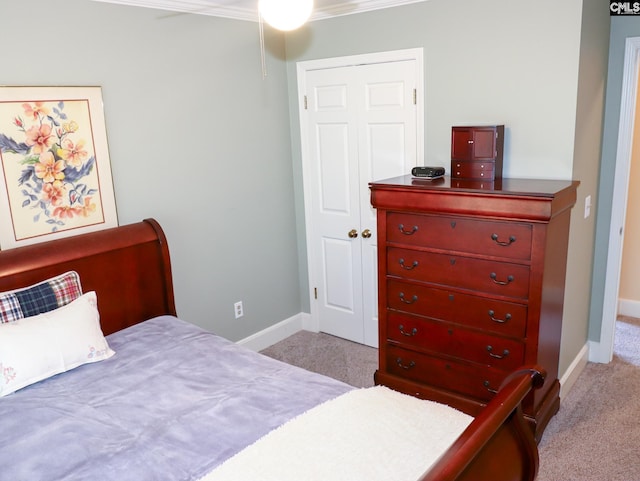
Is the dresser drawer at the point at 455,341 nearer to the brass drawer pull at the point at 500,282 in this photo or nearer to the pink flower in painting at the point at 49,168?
the brass drawer pull at the point at 500,282

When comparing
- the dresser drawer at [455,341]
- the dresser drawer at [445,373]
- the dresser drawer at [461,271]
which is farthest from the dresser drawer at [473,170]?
the dresser drawer at [445,373]

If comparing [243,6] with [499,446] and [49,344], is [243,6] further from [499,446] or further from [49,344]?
[499,446]

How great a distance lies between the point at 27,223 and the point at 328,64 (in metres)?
2.15

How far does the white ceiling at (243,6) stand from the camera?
3096mm

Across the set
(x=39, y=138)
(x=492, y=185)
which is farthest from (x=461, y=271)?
(x=39, y=138)

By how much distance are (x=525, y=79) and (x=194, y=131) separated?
1.96m

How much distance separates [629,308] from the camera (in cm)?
440

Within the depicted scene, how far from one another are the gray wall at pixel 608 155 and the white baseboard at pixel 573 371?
0.46 feet

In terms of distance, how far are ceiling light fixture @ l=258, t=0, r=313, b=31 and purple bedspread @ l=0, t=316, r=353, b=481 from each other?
54.1 inches

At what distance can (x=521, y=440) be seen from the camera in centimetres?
176

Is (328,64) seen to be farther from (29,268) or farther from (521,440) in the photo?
(521,440)

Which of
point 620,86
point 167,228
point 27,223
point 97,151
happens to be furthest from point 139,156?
point 620,86

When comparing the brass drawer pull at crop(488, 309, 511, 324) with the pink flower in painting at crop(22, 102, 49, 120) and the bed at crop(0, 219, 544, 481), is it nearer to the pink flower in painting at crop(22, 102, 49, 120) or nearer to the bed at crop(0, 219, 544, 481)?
the bed at crop(0, 219, 544, 481)

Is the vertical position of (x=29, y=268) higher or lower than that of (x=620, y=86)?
lower
